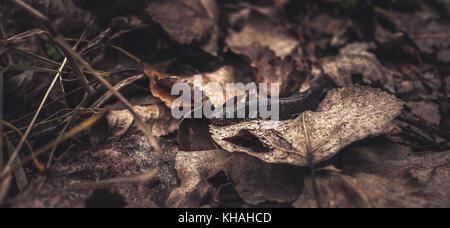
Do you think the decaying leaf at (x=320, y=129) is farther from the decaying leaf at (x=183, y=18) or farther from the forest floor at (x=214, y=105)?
the decaying leaf at (x=183, y=18)

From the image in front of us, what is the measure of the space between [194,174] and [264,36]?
4.10ft

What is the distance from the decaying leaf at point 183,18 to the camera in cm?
166

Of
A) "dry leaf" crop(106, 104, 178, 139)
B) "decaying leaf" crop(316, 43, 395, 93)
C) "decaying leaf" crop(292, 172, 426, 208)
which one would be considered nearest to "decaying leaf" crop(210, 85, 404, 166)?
"decaying leaf" crop(292, 172, 426, 208)

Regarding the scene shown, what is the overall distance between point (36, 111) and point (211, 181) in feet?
3.25

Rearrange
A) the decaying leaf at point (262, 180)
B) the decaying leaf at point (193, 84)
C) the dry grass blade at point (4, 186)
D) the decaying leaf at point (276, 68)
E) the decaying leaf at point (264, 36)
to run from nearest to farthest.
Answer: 1. the dry grass blade at point (4, 186)
2. the decaying leaf at point (262, 180)
3. the decaying leaf at point (193, 84)
4. the decaying leaf at point (276, 68)
5. the decaying leaf at point (264, 36)

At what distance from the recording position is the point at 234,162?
4.04 ft

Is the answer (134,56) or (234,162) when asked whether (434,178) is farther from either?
(134,56)

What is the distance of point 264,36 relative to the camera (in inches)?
79.4

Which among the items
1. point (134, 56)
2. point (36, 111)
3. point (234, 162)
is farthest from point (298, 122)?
point (36, 111)

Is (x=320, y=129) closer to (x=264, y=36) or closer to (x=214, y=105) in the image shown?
Answer: (x=214, y=105)

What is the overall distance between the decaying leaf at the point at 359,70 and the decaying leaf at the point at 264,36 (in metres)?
0.31

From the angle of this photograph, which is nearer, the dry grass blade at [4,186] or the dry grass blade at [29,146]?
the dry grass blade at [4,186]

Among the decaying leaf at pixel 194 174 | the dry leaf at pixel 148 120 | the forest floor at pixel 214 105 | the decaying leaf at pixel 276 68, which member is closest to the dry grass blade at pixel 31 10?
the forest floor at pixel 214 105

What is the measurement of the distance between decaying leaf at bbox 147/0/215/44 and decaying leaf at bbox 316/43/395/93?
87 centimetres
